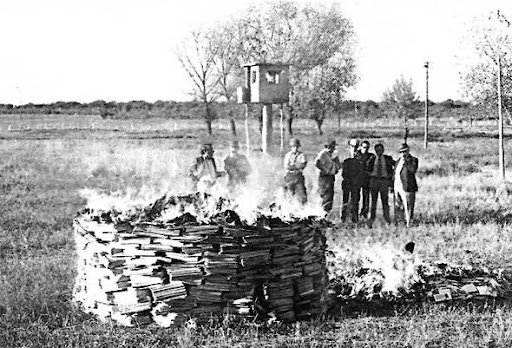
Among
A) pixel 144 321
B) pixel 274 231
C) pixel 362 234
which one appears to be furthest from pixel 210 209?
pixel 362 234

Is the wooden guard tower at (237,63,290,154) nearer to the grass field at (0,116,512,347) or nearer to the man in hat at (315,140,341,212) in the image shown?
the grass field at (0,116,512,347)

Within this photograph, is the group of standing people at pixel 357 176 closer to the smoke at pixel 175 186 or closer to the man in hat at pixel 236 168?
the smoke at pixel 175 186

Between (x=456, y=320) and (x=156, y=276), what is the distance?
3375 mm

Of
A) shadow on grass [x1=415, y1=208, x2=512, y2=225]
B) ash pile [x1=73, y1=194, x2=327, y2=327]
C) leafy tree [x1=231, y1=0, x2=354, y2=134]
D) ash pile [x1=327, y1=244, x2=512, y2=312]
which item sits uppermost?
leafy tree [x1=231, y1=0, x2=354, y2=134]

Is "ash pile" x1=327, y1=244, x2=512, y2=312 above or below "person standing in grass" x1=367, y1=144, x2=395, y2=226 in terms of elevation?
below

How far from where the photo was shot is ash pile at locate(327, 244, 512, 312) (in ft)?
27.9

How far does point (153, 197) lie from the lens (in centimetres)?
858

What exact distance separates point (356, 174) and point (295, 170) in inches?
50.2

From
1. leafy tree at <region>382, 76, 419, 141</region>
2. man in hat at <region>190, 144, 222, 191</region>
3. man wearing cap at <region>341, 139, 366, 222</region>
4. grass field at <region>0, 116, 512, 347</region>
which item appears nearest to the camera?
grass field at <region>0, 116, 512, 347</region>

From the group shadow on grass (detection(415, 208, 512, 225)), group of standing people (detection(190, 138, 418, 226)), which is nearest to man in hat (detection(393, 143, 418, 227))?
group of standing people (detection(190, 138, 418, 226))

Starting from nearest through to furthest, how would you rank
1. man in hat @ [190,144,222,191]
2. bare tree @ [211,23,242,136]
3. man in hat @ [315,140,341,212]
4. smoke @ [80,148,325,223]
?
smoke @ [80,148,325,223] → man in hat @ [190,144,222,191] → man in hat @ [315,140,341,212] → bare tree @ [211,23,242,136]

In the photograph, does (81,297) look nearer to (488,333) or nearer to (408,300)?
(408,300)

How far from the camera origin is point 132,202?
8188mm

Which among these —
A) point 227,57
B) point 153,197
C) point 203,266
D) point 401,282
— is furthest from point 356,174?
point 227,57
